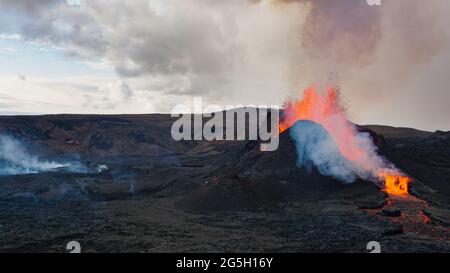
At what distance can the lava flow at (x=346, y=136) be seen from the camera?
1326 inches

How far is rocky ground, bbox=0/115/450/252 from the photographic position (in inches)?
849

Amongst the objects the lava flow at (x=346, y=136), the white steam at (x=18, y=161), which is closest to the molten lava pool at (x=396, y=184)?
A: the lava flow at (x=346, y=136)

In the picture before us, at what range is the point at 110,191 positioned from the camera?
134 feet

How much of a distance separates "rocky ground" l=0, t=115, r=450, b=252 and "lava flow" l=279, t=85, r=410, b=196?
4.56ft

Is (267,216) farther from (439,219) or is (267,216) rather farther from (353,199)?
(439,219)

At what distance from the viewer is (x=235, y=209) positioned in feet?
101

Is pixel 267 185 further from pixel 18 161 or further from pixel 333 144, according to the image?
pixel 18 161

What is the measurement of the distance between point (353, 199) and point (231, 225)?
11267 millimetres

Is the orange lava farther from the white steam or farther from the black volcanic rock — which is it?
the white steam

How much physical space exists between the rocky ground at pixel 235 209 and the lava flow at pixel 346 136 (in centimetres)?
139

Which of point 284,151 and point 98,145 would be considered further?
point 98,145

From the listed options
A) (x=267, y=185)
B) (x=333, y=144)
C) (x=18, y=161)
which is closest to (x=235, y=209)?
(x=267, y=185)
